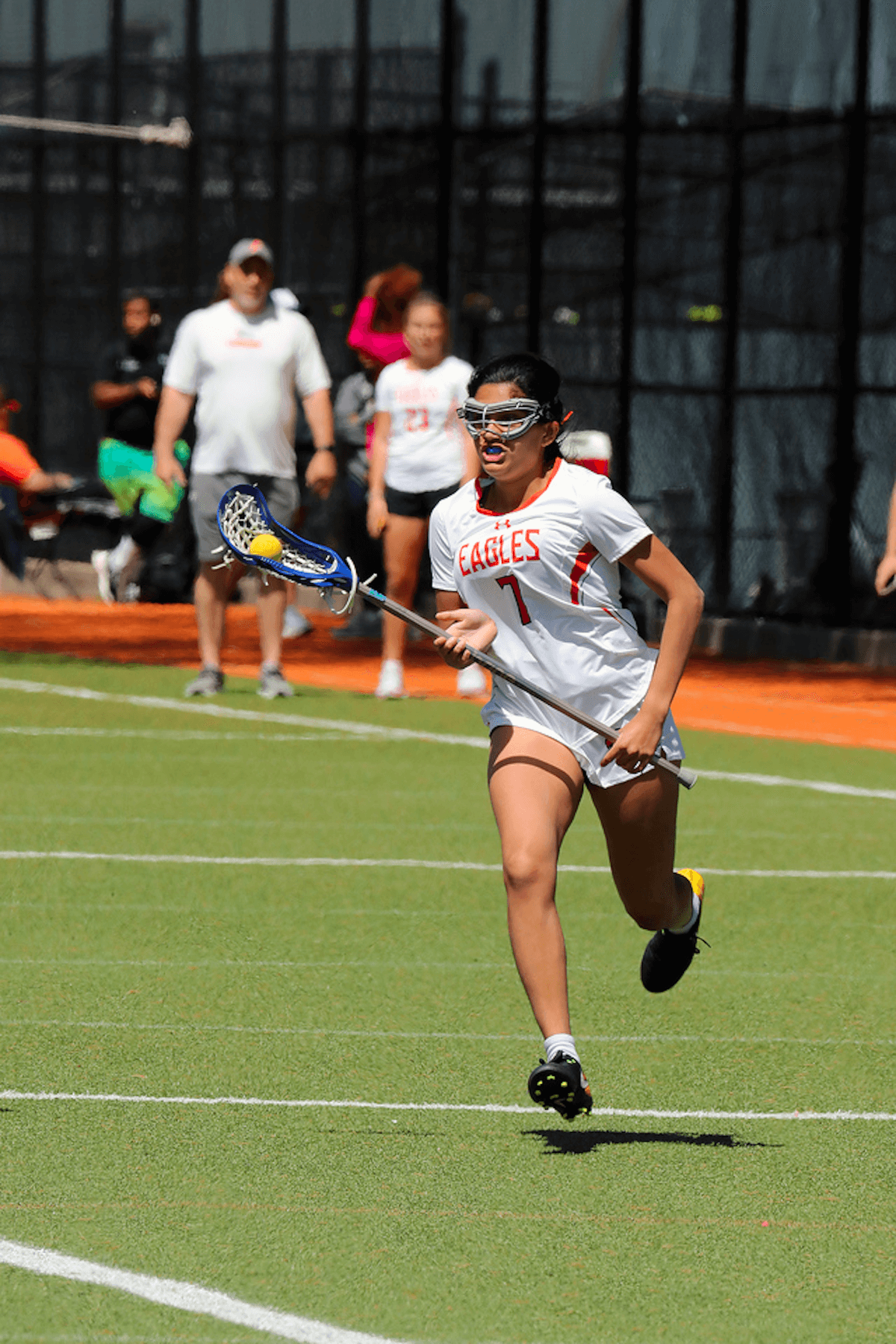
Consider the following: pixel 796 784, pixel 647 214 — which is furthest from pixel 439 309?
pixel 647 214

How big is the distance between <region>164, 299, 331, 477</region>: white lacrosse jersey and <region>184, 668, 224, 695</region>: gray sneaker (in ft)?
4.03

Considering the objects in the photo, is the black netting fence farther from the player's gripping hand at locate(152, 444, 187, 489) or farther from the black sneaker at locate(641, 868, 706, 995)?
the black sneaker at locate(641, 868, 706, 995)

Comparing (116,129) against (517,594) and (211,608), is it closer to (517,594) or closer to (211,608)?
(211,608)

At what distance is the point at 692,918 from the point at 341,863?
3.02 metres

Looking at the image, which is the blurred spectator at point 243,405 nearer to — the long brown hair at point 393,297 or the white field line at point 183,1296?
the long brown hair at point 393,297

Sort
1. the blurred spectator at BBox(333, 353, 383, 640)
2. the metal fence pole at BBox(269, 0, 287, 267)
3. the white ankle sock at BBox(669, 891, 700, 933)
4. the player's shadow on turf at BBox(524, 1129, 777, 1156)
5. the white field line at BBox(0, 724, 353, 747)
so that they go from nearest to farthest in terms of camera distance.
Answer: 1. the player's shadow on turf at BBox(524, 1129, 777, 1156)
2. the white ankle sock at BBox(669, 891, 700, 933)
3. the white field line at BBox(0, 724, 353, 747)
4. the blurred spectator at BBox(333, 353, 383, 640)
5. the metal fence pole at BBox(269, 0, 287, 267)

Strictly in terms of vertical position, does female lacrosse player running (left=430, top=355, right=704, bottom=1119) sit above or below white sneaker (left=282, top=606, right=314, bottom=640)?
above

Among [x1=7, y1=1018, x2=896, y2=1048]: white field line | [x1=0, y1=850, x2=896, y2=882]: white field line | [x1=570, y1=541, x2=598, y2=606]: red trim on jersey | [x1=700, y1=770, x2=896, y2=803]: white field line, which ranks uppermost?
[x1=570, y1=541, x2=598, y2=606]: red trim on jersey

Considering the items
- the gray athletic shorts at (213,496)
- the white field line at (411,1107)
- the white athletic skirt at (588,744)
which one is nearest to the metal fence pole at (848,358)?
the gray athletic shorts at (213,496)

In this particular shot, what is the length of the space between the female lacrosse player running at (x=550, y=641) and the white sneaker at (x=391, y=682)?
8237 mm

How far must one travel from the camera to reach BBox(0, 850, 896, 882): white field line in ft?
30.9

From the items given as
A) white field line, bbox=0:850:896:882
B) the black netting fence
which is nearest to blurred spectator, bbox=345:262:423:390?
the black netting fence

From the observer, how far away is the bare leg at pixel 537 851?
5.77 meters

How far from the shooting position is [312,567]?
6.12 m
